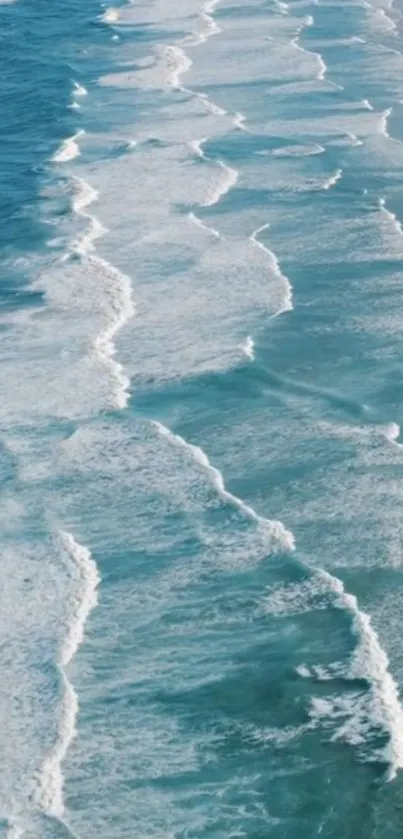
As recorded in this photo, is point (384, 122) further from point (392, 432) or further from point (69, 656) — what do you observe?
point (69, 656)

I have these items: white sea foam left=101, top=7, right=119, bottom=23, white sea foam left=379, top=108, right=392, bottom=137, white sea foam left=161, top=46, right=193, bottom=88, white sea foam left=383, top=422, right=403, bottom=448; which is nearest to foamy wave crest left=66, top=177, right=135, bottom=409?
white sea foam left=383, top=422, right=403, bottom=448

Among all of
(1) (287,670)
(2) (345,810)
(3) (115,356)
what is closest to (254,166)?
(3) (115,356)

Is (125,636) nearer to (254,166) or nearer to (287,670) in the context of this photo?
(287,670)

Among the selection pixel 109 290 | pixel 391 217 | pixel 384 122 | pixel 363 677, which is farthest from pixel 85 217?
pixel 363 677

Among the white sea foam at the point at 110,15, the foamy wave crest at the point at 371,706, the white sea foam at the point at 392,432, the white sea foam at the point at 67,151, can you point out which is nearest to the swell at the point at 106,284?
the white sea foam at the point at 67,151

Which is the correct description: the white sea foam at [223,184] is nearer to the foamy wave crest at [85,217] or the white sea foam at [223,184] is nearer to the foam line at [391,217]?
the foamy wave crest at [85,217]

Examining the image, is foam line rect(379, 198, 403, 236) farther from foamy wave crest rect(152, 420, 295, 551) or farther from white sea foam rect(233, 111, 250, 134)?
foamy wave crest rect(152, 420, 295, 551)
